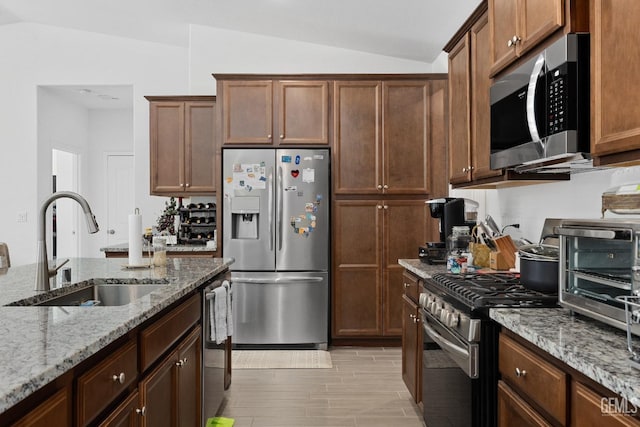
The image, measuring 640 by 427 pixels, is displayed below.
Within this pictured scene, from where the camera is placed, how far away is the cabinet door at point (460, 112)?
2879 mm

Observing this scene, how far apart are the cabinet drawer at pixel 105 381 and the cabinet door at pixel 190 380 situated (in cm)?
54

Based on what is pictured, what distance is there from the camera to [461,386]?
1947 millimetres

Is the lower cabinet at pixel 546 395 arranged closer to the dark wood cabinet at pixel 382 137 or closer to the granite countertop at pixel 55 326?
the granite countertop at pixel 55 326

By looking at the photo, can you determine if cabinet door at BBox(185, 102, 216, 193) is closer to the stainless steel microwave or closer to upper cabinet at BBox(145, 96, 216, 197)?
upper cabinet at BBox(145, 96, 216, 197)

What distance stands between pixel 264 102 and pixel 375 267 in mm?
1783

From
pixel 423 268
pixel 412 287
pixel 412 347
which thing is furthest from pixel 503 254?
pixel 412 347

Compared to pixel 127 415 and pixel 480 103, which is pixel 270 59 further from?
pixel 127 415

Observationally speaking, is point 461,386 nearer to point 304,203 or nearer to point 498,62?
point 498,62

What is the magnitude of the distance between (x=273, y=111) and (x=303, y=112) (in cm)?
27

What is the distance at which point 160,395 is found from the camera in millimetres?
1790

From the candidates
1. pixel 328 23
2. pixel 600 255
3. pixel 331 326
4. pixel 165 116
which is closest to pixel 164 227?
pixel 165 116

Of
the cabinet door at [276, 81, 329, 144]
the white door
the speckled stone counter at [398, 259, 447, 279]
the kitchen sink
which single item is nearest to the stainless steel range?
the speckled stone counter at [398, 259, 447, 279]

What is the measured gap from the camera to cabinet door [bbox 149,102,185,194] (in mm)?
4727

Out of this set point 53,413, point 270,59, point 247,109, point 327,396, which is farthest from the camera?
point 270,59
